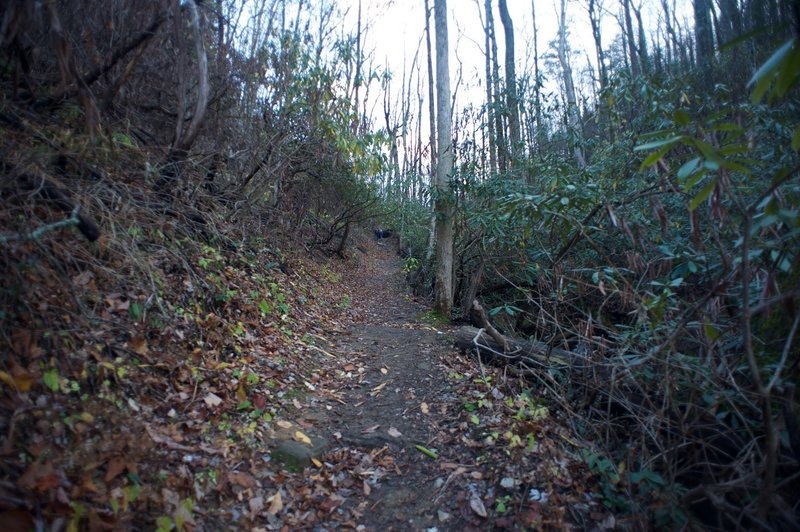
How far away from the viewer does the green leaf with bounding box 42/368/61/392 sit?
2725 mm

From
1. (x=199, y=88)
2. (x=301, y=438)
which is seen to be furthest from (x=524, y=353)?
(x=199, y=88)

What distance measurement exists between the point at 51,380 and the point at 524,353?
4.40m

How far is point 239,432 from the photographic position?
359cm

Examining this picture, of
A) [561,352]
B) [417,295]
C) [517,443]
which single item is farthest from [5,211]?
[417,295]

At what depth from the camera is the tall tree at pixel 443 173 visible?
28.1 feet

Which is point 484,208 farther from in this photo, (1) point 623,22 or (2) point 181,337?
(1) point 623,22

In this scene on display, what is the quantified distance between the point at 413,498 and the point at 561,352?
259cm

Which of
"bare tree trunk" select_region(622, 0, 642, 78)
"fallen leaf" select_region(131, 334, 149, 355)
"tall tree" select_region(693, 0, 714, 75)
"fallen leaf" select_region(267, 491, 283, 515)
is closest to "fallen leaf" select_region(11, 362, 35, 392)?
"fallen leaf" select_region(131, 334, 149, 355)

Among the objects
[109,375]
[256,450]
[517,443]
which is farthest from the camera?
[517,443]

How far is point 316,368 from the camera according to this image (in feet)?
17.8

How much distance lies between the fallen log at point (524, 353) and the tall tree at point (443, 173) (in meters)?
2.55

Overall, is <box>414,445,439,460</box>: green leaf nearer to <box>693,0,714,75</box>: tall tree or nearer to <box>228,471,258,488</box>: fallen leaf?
<box>228,471,258,488</box>: fallen leaf

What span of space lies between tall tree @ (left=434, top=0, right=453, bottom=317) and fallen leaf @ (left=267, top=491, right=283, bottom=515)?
5794 millimetres

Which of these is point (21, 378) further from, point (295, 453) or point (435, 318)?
point (435, 318)
